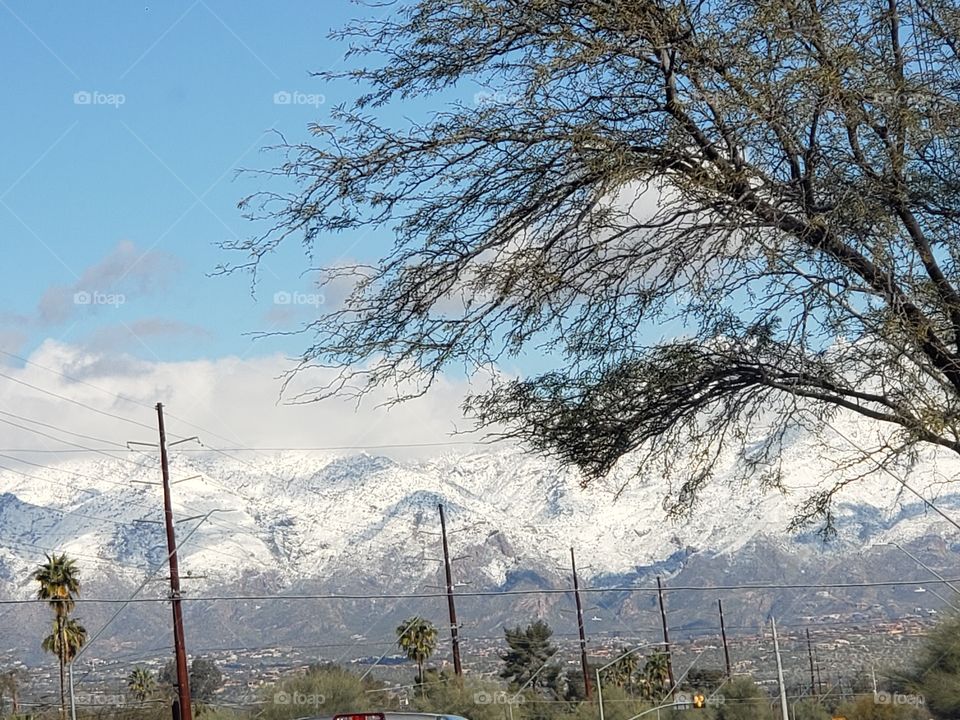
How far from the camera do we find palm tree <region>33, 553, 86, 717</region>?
7443 centimetres

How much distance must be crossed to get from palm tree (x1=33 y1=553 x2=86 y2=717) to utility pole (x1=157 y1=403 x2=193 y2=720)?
3191 centimetres

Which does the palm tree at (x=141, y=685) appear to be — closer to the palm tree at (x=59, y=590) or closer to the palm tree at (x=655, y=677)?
the palm tree at (x=59, y=590)

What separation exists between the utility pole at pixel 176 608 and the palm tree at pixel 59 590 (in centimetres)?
3191

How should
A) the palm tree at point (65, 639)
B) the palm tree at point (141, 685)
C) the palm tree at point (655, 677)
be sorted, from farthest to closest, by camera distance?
the palm tree at point (655, 677), the palm tree at point (141, 685), the palm tree at point (65, 639)

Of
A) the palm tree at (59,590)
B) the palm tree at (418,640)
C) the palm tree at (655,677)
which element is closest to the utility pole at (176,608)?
the palm tree at (59,590)

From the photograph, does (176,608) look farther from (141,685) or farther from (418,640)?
(141,685)

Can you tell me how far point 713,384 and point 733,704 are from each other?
60568mm

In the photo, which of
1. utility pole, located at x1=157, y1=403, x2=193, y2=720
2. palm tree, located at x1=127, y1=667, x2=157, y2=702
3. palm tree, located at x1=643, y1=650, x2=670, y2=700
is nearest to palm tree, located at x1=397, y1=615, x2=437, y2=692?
palm tree, located at x1=127, y1=667, x2=157, y2=702

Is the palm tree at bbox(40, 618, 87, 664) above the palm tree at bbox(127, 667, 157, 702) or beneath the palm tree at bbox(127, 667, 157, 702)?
above

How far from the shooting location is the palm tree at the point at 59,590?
244 ft

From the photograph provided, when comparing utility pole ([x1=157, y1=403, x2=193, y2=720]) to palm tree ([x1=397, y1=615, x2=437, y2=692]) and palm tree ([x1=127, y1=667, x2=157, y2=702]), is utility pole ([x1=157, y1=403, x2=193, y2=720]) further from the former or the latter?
palm tree ([x1=127, y1=667, x2=157, y2=702])

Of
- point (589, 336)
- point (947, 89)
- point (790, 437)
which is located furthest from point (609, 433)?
point (947, 89)

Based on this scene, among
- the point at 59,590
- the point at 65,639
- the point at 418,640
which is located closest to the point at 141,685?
the point at 59,590

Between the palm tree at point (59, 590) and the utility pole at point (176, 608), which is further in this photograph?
the palm tree at point (59, 590)
